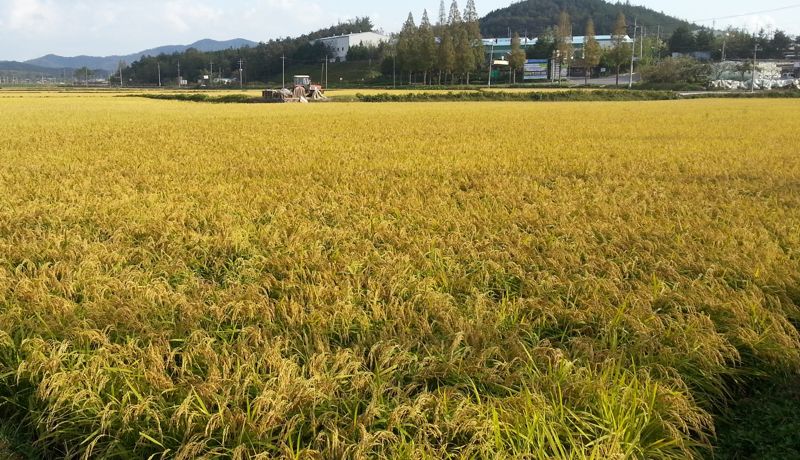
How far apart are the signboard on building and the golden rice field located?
101330mm

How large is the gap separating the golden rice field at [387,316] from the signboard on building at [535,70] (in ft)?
332

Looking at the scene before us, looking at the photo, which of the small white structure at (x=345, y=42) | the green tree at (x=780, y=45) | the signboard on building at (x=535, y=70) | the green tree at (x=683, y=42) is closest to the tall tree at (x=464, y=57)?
the signboard on building at (x=535, y=70)

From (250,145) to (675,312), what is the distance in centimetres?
1210

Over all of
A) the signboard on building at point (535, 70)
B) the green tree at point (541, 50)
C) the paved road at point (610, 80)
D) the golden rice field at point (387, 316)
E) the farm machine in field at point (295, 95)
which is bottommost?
the golden rice field at point (387, 316)

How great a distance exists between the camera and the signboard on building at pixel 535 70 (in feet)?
343

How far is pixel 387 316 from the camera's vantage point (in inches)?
143

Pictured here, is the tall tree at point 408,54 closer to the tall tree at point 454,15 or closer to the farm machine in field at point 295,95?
the tall tree at point 454,15

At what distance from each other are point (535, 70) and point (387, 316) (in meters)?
109

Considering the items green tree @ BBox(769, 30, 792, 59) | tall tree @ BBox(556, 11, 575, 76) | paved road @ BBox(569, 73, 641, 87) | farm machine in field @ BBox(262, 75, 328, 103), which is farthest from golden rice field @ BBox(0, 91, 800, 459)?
green tree @ BBox(769, 30, 792, 59)

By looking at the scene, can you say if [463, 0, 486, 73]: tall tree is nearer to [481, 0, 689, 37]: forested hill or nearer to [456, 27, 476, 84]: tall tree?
[456, 27, 476, 84]: tall tree

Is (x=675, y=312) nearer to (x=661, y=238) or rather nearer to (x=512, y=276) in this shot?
(x=512, y=276)

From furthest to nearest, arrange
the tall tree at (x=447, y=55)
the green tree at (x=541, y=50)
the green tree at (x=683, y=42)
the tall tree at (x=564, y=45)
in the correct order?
the green tree at (x=683, y=42)
the green tree at (x=541, y=50)
the tall tree at (x=564, y=45)
the tall tree at (x=447, y=55)

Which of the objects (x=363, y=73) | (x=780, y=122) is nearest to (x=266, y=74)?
(x=363, y=73)

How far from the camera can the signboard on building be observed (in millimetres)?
104425
